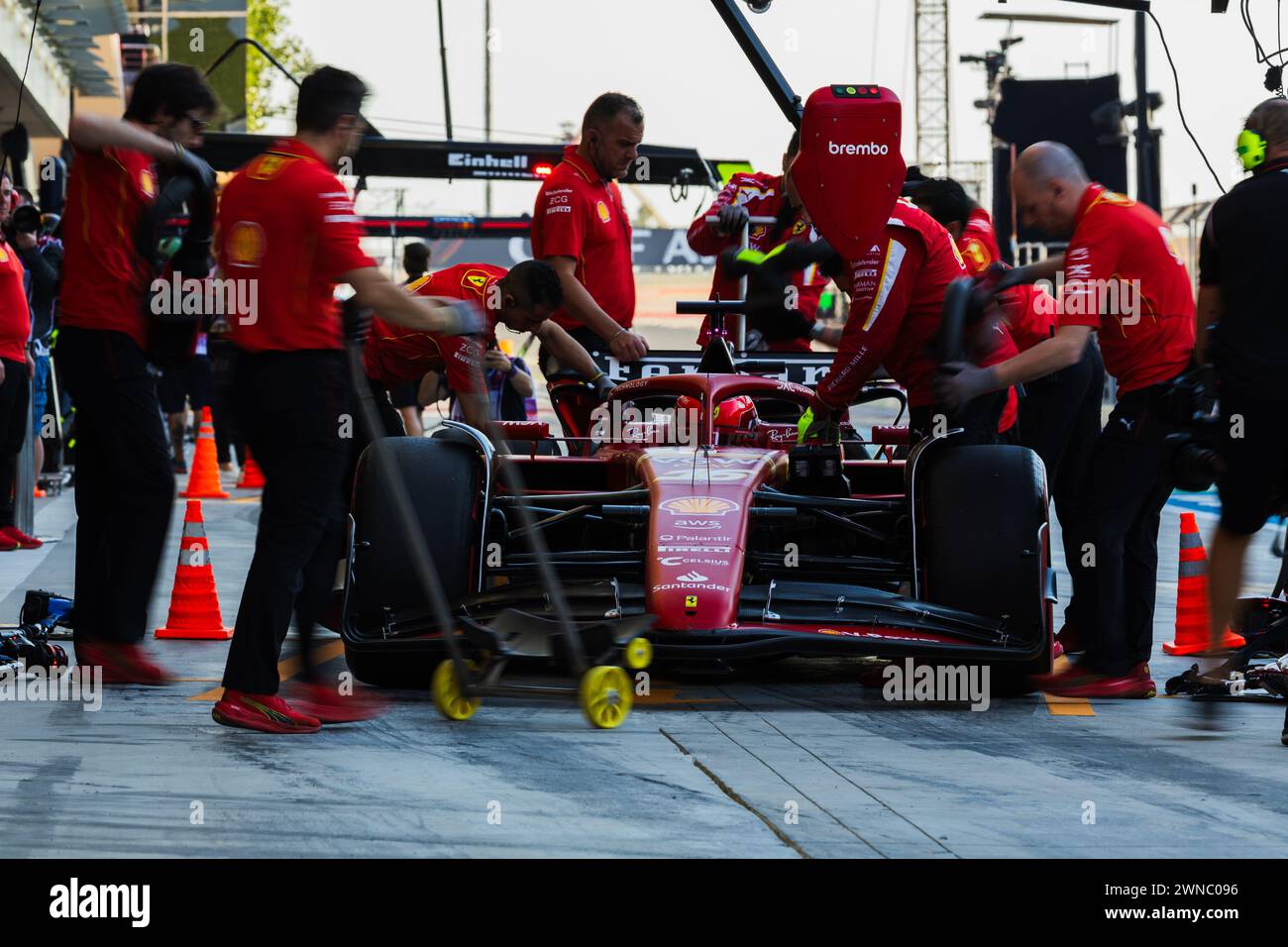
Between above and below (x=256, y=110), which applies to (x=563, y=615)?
below

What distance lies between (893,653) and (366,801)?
1869 mm

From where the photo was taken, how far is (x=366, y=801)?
421 centimetres

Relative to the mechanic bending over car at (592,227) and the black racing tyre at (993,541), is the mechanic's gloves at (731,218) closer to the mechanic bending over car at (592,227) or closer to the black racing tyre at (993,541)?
the mechanic bending over car at (592,227)

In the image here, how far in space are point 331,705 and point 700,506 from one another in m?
1.30

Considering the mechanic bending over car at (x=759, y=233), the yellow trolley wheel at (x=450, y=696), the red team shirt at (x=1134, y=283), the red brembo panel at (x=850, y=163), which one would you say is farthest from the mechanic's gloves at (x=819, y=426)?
the yellow trolley wheel at (x=450, y=696)

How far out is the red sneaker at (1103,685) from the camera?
602 cm

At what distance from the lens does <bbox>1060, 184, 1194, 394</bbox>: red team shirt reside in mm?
5965

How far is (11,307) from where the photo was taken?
29.5 ft

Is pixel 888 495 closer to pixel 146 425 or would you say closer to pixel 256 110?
pixel 146 425

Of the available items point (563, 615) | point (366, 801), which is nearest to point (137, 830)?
point (366, 801)

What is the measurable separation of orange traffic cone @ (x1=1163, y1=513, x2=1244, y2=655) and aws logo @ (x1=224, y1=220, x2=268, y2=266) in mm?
3902

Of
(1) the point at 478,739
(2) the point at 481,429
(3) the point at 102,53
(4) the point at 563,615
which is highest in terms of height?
(3) the point at 102,53

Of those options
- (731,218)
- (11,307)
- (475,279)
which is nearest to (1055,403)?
(731,218)
